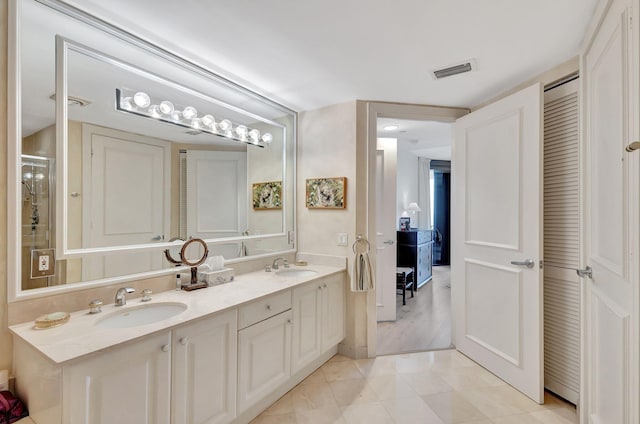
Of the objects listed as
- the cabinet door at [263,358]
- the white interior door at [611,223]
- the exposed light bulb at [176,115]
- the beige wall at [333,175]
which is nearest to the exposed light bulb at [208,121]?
the exposed light bulb at [176,115]

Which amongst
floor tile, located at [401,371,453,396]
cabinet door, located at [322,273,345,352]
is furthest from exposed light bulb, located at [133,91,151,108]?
floor tile, located at [401,371,453,396]

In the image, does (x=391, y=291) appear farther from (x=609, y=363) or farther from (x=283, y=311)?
(x=609, y=363)

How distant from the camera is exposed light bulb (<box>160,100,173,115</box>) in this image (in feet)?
6.27

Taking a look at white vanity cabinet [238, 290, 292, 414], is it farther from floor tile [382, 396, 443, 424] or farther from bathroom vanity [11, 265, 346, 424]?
floor tile [382, 396, 443, 424]

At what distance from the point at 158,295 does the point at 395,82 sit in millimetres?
2217

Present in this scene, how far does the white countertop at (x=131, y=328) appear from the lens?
42.3 inches

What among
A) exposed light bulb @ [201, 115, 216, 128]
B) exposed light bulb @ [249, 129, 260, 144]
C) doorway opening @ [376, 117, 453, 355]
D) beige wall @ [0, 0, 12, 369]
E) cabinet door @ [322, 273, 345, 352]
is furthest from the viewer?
doorway opening @ [376, 117, 453, 355]

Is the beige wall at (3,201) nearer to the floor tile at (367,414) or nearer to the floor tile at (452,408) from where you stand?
the floor tile at (367,414)

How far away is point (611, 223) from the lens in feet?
4.30

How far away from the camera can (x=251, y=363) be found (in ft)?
5.68

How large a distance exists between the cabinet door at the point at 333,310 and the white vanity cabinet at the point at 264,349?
443 millimetres

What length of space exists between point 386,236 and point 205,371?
2.53 meters

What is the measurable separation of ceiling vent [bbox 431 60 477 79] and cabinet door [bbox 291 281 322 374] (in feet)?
5.88

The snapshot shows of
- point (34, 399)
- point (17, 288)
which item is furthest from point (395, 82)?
point (34, 399)
